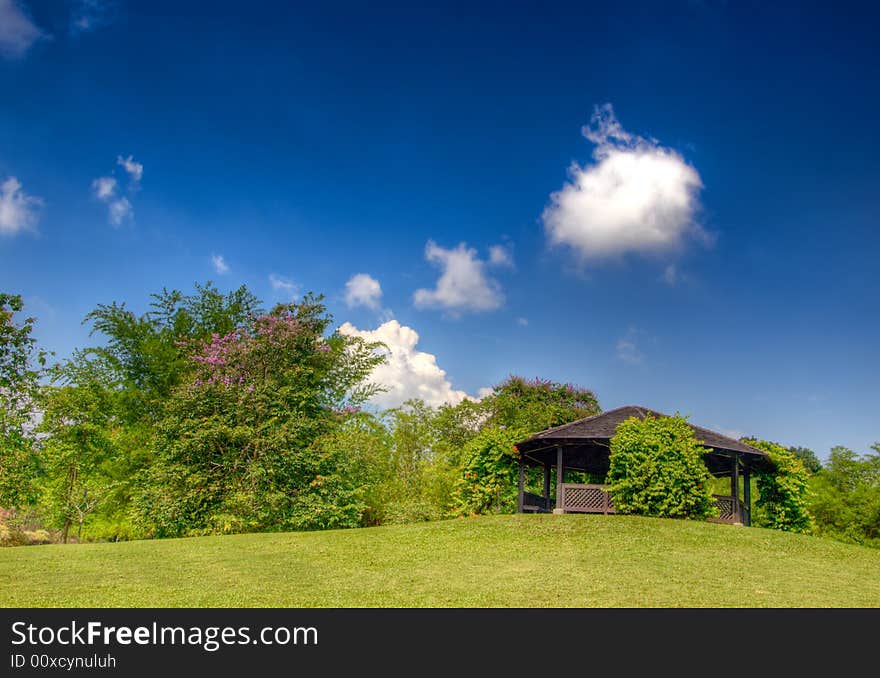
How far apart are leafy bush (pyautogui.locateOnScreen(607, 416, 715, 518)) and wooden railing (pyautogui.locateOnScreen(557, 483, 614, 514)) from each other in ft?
3.62

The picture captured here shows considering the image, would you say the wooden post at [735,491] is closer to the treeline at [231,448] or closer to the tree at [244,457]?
the treeline at [231,448]

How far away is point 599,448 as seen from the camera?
2312 cm

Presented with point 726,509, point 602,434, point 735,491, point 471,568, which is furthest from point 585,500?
point 471,568

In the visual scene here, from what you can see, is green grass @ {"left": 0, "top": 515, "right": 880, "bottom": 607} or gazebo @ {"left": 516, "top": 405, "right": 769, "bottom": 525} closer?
green grass @ {"left": 0, "top": 515, "right": 880, "bottom": 607}

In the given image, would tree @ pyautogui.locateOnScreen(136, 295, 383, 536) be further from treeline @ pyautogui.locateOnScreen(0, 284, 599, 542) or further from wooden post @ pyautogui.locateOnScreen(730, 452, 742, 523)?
wooden post @ pyautogui.locateOnScreen(730, 452, 742, 523)

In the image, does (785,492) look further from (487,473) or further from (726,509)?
(487,473)

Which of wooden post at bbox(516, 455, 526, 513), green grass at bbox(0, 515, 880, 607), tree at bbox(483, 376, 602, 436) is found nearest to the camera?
green grass at bbox(0, 515, 880, 607)

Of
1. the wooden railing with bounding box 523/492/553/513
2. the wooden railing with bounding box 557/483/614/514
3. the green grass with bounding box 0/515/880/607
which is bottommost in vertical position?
the green grass with bounding box 0/515/880/607

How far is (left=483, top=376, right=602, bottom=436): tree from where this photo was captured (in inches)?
1315

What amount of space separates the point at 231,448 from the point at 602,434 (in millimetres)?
13100

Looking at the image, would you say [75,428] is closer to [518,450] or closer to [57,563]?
[57,563]

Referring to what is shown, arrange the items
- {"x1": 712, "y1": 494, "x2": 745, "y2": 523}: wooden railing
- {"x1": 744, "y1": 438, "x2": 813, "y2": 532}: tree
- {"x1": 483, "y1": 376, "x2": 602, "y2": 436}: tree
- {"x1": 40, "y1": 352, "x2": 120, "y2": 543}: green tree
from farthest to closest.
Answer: {"x1": 483, "y1": 376, "x2": 602, "y2": 436}: tree, {"x1": 40, "y1": 352, "x2": 120, "y2": 543}: green tree, {"x1": 744, "y1": 438, "x2": 813, "y2": 532}: tree, {"x1": 712, "y1": 494, "x2": 745, "y2": 523}: wooden railing

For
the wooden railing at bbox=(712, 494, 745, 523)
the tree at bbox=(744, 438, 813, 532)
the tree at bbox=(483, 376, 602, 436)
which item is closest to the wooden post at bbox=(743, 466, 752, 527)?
the tree at bbox=(744, 438, 813, 532)

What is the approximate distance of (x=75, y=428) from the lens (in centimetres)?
2575
